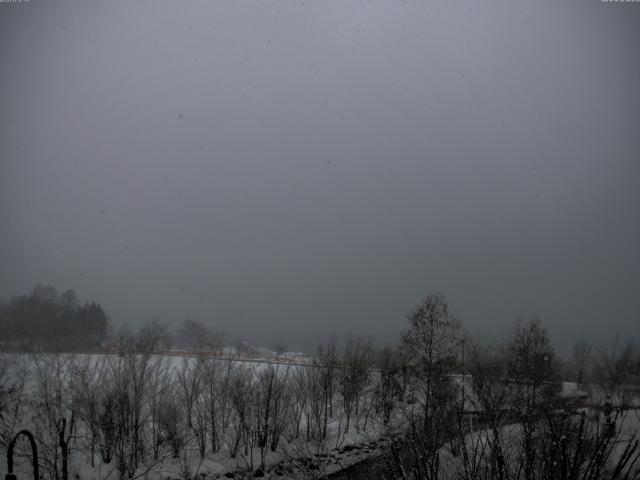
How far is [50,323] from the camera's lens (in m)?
42.9

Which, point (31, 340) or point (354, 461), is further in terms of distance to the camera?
point (31, 340)

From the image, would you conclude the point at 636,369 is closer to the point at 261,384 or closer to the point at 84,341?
the point at 261,384

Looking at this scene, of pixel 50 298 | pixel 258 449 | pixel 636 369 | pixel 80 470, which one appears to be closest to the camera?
pixel 80 470

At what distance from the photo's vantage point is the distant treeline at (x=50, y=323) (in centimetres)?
3234

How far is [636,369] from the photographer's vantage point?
43750 mm

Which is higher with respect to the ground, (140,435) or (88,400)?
(88,400)

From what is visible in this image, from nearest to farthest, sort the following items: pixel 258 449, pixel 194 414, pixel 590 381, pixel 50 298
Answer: pixel 258 449, pixel 194 414, pixel 590 381, pixel 50 298

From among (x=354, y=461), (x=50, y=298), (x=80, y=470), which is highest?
(x=50, y=298)

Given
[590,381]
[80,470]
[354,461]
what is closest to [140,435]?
[80,470]

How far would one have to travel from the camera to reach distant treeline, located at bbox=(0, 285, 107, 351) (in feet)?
106

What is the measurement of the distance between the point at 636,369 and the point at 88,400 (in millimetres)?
56250

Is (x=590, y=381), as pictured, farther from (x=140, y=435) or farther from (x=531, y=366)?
(x=140, y=435)

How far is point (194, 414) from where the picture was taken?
92.1 ft

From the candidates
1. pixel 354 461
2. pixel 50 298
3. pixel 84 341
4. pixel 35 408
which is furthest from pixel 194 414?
pixel 50 298
